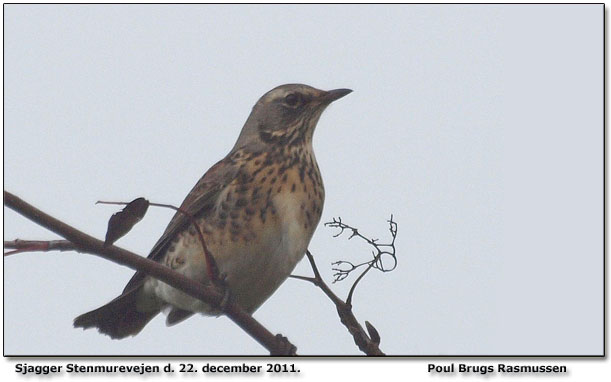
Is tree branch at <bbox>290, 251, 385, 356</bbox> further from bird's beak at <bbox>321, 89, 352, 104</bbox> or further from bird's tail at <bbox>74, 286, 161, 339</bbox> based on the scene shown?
bird's tail at <bbox>74, 286, 161, 339</bbox>

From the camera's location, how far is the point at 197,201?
17.4 feet

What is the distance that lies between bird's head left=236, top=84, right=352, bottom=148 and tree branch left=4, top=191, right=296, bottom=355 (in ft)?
7.27

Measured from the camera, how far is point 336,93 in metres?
5.57

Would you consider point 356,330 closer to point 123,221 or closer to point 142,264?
point 142,264

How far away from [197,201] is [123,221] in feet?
8.44

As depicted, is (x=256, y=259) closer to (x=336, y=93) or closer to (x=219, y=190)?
(x=219, y=190)

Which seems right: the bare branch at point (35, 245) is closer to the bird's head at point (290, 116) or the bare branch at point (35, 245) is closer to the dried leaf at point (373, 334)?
the dried leaf at point (373, 334)

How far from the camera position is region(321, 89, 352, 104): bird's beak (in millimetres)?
5462

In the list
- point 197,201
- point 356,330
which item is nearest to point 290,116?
point 197,201

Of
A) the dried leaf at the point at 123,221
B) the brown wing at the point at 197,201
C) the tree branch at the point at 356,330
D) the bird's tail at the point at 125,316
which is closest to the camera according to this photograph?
the dried leaf at the point at 123,221

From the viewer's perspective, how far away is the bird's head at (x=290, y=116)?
574 centimetres

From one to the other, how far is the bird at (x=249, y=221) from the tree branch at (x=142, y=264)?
1.32 metres

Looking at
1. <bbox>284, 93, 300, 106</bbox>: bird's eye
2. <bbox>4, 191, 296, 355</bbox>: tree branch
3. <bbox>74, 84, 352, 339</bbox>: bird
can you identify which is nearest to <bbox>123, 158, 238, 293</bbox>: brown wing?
<bbox>74, 84, 352, 339</bbox>: bird

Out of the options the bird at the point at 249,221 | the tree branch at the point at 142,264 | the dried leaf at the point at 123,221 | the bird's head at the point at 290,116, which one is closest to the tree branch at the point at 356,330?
the tree branch at the point at 142,264
